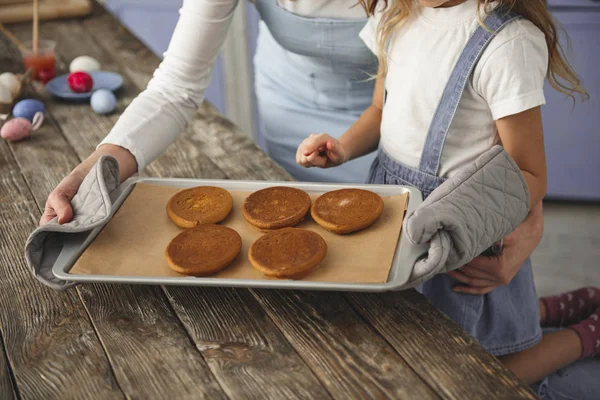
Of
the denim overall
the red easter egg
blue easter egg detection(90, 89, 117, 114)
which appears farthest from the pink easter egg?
the denim overall

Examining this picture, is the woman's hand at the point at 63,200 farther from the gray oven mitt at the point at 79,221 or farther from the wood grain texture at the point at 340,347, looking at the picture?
the wood grain texture at the point at 340,347

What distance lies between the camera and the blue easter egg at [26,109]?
1.68m

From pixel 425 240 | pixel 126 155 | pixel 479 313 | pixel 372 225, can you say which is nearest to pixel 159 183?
pixel 126 155

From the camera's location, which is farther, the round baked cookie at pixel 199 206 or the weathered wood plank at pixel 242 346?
the round baked cookie at pixel 199 206

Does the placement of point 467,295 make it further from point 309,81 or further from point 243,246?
point 309,81

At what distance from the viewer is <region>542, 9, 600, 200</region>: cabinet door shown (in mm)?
2682

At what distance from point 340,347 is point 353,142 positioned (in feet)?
1.94

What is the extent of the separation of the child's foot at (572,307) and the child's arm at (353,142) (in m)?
0.63

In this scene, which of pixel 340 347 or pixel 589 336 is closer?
pixel 340 347

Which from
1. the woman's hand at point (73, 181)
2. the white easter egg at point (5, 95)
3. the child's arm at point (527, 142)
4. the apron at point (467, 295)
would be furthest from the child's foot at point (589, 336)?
the white easter egg at point (5, 95)

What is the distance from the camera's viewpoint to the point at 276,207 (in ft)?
3.59

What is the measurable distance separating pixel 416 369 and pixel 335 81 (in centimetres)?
100

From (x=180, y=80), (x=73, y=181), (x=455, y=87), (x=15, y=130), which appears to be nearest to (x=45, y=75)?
(x=15, y=130)

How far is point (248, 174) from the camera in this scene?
1429mm
